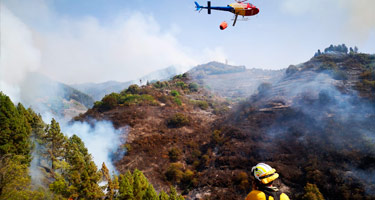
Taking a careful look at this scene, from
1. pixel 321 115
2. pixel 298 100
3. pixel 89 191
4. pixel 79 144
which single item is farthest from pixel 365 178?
pixel 79 144

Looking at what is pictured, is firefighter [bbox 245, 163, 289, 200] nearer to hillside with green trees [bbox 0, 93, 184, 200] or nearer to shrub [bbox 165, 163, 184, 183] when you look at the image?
hillside with green trees [bbox 0, 93, 184, 200]

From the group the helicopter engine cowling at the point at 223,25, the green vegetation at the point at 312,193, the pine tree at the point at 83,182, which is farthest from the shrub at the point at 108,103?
the green vegetation at the point at 312,193

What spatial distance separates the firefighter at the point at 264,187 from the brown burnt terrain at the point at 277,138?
20533 mm

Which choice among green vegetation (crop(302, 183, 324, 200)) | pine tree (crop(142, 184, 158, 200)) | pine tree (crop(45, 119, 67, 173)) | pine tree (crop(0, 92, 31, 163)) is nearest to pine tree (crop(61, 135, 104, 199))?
pine tree (crop(142, 184, 158, 200))

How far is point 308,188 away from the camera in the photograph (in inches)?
777

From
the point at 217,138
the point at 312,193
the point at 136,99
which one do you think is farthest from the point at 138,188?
the point at 136,99

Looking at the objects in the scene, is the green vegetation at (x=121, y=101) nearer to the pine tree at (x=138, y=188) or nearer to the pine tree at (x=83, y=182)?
the pine tree at (x=138, y=188)

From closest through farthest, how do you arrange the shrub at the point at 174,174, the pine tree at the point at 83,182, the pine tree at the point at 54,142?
the pine tree at the point at 83,182 → the pine tree at the point at 54,142 → the shrub at the point at 174,174

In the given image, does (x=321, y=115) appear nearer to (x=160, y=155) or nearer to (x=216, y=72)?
(x=160, y=155)

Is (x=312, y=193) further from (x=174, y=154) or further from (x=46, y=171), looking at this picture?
(x=46, y=171)

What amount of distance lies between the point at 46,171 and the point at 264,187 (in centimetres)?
2834

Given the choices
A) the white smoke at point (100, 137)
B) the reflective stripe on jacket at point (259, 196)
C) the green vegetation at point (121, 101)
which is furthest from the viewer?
the green vegetation at point (121, 101)

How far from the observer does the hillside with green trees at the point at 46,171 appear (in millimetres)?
13406

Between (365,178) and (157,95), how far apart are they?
49.5m
